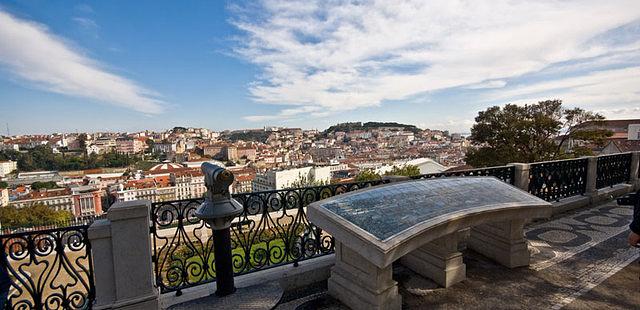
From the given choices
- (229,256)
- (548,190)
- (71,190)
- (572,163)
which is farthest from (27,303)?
(71,190)

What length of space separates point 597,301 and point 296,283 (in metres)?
3.46

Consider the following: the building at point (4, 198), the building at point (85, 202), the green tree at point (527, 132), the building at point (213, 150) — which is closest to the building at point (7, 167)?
the building at point (4, 198)

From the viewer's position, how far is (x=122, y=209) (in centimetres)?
289

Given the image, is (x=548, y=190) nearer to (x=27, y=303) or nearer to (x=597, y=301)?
(x=597, y=301)

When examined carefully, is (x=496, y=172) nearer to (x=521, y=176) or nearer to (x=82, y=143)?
(x=521, y=176)

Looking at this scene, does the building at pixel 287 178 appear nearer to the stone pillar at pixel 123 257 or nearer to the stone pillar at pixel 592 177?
the stone pillar at pixel 592 177

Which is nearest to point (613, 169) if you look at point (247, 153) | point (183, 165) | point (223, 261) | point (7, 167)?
point (223, 261)

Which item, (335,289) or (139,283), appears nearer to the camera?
(139,283)

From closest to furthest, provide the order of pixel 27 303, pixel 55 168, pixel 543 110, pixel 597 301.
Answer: pixel 27 303
pixel 597 301
pixel 543 110
pixel 55 168

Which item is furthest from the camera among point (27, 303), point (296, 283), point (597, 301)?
point (296, 283)

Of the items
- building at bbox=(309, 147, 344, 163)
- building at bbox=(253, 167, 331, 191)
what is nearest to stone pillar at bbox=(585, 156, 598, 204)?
building at bbox=(253, 167, 331, 191)

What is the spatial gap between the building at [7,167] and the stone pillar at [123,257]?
425 feet

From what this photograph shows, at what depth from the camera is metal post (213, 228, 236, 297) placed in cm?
350

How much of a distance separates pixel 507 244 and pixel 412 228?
2.34 m
